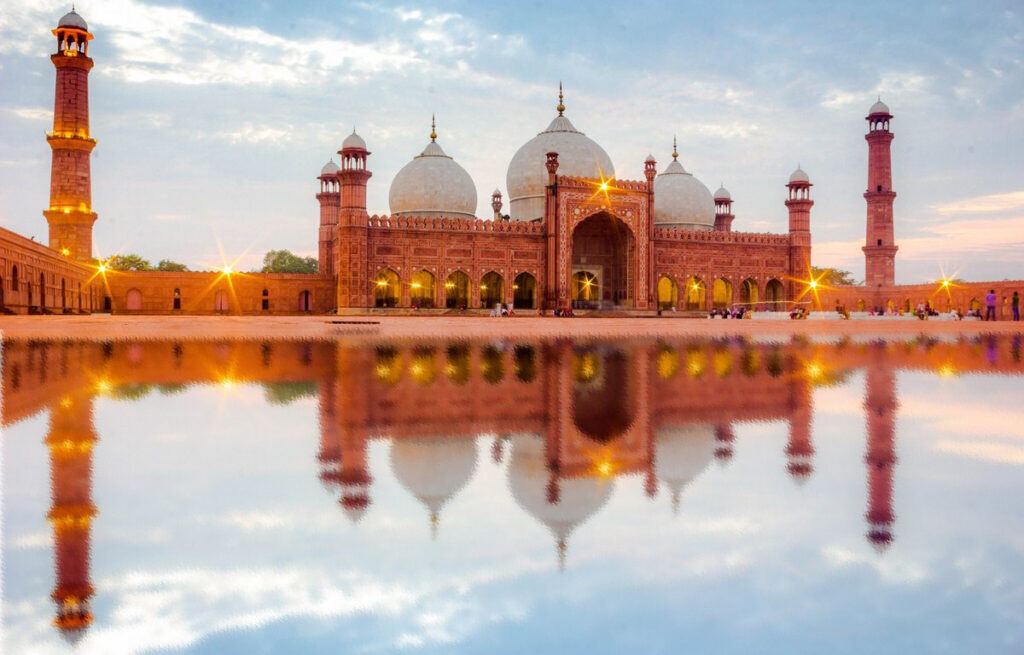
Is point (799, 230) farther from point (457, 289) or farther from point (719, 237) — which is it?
point (457, 289)

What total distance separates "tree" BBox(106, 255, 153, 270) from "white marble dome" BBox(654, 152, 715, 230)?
34.9 metres

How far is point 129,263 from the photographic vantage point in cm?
4781

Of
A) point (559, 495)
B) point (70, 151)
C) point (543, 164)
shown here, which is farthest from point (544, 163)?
point (559, 495)

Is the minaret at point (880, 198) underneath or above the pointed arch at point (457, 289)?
above

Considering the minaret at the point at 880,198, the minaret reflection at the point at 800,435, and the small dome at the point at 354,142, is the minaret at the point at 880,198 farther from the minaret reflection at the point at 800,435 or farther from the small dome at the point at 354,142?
the minaret reflection at the point at 800,435

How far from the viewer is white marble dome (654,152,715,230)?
32.7 meters

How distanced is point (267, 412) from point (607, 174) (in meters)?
28.1

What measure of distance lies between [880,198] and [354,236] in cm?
2529

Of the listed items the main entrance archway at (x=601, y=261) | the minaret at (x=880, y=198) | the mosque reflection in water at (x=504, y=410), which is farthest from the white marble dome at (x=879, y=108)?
the mosque reflection in water at (x=504, y=410)

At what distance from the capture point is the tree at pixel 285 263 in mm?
51000

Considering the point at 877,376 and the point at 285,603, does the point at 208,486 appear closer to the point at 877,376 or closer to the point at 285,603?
the point at 285,603

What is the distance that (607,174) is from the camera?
3005cm

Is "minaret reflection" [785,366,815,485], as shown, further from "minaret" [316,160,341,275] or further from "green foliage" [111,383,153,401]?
"minaret" [316,160,341,275]

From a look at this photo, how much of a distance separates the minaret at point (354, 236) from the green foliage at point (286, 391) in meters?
20.7
